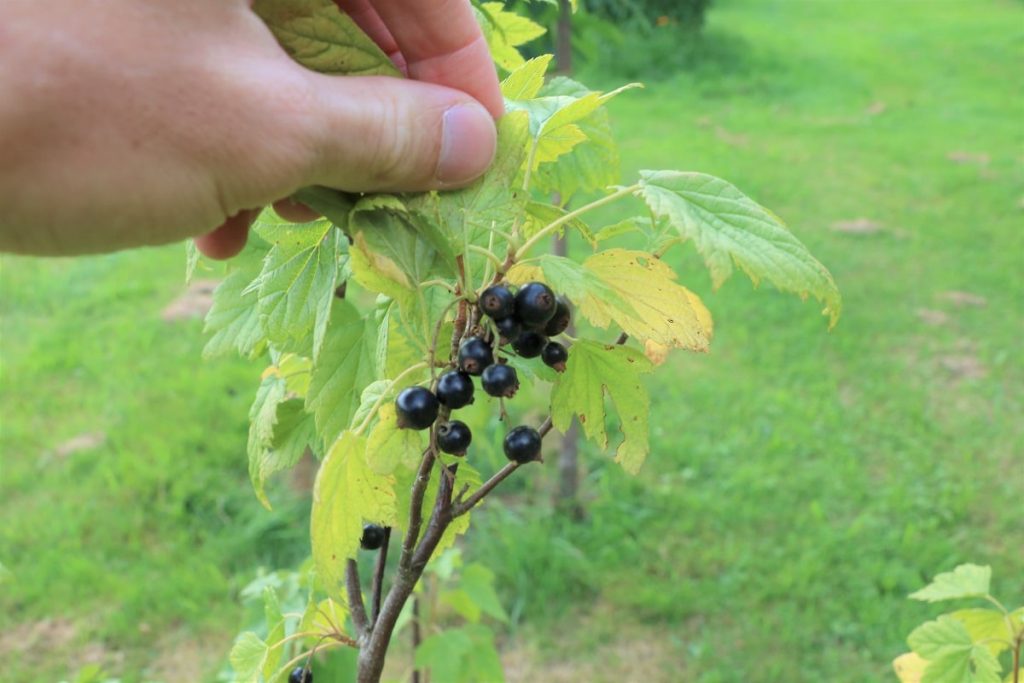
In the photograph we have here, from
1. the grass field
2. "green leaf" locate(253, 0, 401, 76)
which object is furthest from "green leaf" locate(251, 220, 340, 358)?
the grass field

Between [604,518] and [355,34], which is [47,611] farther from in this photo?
[355,34]

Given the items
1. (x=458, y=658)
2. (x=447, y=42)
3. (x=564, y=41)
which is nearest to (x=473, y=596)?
(x=458, y=658)

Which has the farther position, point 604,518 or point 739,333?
point 739,333

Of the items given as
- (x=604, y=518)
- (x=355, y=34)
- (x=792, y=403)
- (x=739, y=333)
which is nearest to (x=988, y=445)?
(x=792, y=403)

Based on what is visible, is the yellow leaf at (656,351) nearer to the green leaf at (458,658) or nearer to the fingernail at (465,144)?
the fingernail at (465,144)

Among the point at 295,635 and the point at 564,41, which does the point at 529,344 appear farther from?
the point at 564,41

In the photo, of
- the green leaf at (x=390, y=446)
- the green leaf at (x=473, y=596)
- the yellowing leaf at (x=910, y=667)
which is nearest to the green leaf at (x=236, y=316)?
the green leaf at (x=390, y=446)
